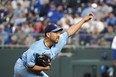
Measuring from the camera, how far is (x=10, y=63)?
11.7 metres

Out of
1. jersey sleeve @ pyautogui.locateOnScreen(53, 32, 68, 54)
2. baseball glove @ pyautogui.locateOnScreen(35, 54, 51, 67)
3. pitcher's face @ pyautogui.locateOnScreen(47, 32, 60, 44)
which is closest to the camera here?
baseball glove @ pyautogui.locateOnScreen(35, 54, 51, 67)

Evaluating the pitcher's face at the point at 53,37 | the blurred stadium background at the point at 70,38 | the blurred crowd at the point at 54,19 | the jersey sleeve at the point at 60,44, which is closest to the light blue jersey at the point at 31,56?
the jersey sleeve at the point at 60,44

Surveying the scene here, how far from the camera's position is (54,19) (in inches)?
534

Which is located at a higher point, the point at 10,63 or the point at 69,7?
the point at 69,7

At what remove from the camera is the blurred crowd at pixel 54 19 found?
12.0 metres

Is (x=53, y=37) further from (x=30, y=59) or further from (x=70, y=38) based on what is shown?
(x=70, y=38)

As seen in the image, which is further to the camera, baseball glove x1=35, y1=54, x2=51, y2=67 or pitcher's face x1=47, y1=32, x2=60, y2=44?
pitcher's face x1=47, y1=32, x2=60, y2=44

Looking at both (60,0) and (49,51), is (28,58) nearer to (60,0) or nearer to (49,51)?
(49,51)

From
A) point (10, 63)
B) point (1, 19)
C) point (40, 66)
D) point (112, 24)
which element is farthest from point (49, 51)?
point (1, 19)

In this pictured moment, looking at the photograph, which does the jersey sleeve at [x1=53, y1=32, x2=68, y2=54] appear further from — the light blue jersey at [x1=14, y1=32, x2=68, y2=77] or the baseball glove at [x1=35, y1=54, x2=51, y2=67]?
the baseball glove at [x1=35, y1=54, x2=51, y2=67]

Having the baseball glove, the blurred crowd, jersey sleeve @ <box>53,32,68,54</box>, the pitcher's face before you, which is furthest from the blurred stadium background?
the baseball glove

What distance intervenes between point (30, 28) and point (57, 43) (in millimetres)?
6543

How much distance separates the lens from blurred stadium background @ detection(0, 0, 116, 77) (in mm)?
11719

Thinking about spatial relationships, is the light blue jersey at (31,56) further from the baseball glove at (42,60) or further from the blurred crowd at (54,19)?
the blurred crowd at (54,19)
